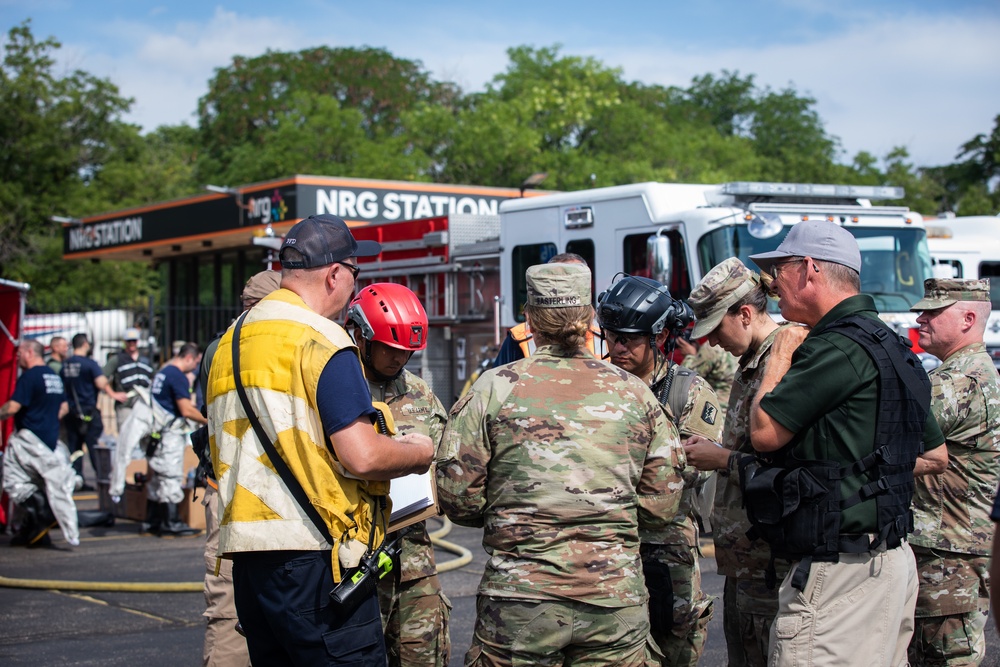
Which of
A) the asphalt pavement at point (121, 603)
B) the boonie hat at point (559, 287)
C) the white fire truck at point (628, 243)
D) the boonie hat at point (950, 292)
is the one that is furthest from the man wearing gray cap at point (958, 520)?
the white fire truck at point (628, 243)

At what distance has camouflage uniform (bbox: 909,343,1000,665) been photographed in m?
4.66

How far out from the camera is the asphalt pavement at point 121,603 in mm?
6578

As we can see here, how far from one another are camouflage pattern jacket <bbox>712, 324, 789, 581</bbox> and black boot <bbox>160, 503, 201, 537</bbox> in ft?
26.0

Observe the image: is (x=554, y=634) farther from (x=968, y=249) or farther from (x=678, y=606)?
(x=968, y=249)

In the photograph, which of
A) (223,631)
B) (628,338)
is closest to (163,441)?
(223,631)

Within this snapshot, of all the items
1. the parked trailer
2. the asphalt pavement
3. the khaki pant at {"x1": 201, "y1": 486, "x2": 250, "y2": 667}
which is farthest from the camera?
the parked trailer

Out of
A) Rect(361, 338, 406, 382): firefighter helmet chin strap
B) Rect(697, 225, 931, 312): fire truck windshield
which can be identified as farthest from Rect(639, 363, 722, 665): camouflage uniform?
Rect(697, 225, 931, 312): fire truck windshield

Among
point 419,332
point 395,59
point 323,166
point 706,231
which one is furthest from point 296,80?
point 419,332

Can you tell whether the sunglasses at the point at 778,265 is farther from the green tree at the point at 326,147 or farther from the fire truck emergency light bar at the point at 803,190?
the green tree at the point at 326,147

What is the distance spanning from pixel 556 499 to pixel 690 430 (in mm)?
1117

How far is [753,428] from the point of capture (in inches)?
139

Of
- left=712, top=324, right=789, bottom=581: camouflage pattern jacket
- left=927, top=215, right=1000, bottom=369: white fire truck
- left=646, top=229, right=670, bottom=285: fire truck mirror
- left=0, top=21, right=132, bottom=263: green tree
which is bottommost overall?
left=712, top=324, right=789, bottom=581: camouflage pattern jacket

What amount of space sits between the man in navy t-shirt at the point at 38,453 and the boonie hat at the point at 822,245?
26.6 ft

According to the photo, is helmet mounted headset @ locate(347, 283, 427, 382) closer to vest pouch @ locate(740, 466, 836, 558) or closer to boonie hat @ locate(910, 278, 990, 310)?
vest pouch @ locate(740, 466, 836, 558)
